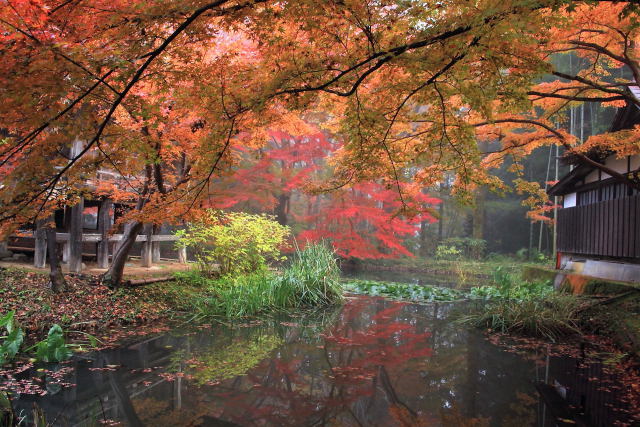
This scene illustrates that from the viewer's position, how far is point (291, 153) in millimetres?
16031

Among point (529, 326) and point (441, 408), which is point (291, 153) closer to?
point (529, 326)

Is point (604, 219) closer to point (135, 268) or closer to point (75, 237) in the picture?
point (135, 268)

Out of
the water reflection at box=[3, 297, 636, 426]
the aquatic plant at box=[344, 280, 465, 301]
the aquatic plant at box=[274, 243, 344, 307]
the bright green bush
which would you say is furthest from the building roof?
the bright green bush

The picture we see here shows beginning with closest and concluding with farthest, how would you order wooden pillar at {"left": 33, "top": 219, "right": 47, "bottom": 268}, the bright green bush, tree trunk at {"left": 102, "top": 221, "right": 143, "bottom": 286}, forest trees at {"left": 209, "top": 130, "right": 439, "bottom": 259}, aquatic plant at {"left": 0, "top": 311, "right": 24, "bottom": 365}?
1. aquatic plant at {"left": 0, "top": 311, "right": 24, "bottom": 365}
2. tree trunk at {"left": 102, "top": 221, "right": 143, "bottom": 286}
3. wooden pillar at {"left": 33, "top": 219, "right": 47, "bottom": 268}
4. the bright green bush
5. forest trees at {"left": 209, "top": 130, "right": 439, "bottom": 259}

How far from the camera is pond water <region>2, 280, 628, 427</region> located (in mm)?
3859

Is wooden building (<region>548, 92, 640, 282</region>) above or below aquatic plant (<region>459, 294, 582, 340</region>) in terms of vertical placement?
above

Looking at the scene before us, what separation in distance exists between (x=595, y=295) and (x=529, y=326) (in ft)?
5.16

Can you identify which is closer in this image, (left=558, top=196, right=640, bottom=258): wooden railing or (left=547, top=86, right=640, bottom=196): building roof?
(left=558, top=196, right=640, bottom=258): wooden railing

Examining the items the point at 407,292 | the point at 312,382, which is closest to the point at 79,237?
the point at 312,382

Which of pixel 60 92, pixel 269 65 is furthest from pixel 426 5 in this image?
pixel 60 92

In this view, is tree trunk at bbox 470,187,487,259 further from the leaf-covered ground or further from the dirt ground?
the leaf-covered ground

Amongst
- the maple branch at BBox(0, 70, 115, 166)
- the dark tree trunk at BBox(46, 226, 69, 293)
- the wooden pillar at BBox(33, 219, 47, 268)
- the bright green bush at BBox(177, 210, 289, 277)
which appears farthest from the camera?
the bright green bush at BBox(177, 210, 289, 277)

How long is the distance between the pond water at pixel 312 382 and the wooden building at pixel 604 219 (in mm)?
4104

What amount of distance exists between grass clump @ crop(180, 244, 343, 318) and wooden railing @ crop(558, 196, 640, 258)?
5799mm
